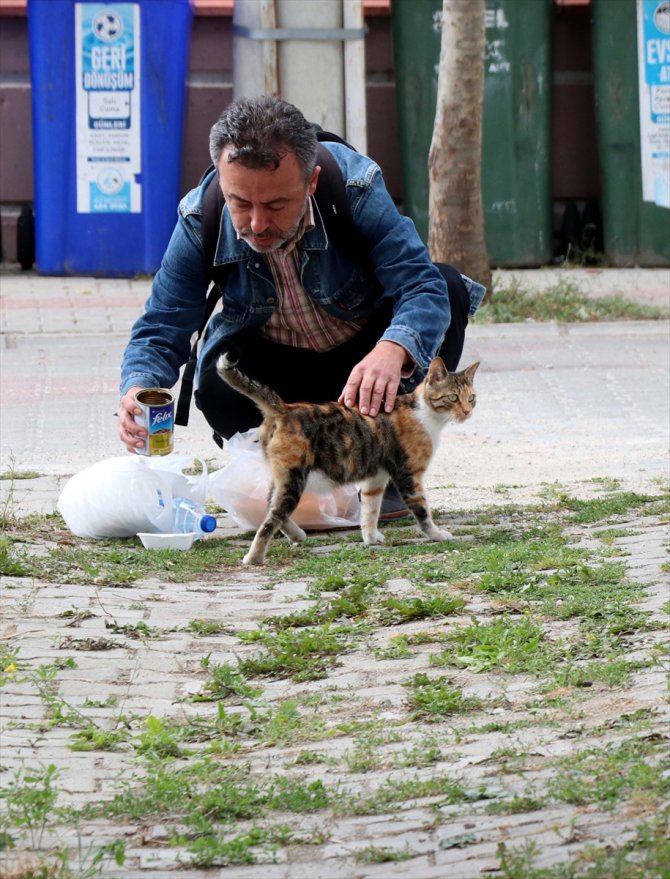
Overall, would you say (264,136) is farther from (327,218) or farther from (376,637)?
(376,637)

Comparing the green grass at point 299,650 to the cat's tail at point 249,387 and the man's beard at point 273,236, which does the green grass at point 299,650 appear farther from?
the man's beard at point 273,236

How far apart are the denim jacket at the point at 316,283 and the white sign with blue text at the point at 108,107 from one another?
6330 mm

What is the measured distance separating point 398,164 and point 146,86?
2.37 metres

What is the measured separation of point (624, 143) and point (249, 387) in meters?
7.49

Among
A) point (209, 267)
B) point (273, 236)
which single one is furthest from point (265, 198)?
point (209, 267)

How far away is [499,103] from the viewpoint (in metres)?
11.8

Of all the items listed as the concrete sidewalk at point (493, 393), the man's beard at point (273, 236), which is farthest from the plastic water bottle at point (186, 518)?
the man's beard at point (273, 236)

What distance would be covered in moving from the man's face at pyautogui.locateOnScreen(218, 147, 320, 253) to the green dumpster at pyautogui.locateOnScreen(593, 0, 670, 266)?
760cm

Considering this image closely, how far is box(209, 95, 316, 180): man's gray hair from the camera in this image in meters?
4.54

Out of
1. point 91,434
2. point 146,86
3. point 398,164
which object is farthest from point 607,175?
point 91,434

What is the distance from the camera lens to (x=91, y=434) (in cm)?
739

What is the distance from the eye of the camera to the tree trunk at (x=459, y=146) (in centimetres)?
988

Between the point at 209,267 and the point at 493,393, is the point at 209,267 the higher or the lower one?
the higher one

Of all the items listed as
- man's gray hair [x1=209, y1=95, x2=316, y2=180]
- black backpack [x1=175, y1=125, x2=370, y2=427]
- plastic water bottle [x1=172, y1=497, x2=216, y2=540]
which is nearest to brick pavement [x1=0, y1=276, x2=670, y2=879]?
plastic water bottle [x1=172, y1=497, x2=216, y2=540]
